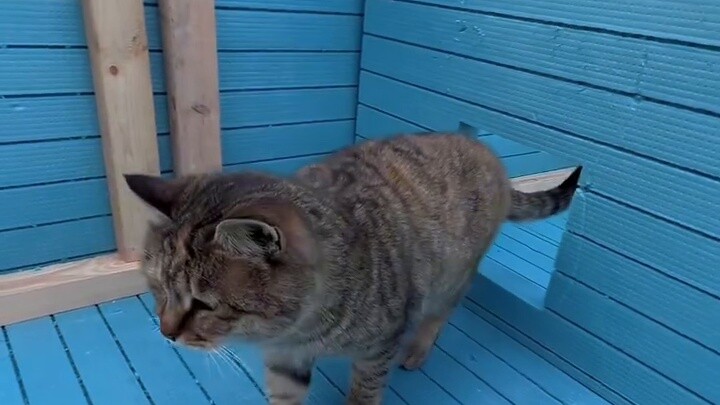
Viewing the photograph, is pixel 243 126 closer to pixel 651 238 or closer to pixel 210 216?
pixel 210 216

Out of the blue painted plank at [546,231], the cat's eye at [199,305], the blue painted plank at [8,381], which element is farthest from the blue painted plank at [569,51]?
the blue painted plank at [8,381]

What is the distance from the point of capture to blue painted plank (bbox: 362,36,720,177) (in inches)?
42.9

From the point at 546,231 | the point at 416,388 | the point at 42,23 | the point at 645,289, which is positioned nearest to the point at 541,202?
the point at 645,289

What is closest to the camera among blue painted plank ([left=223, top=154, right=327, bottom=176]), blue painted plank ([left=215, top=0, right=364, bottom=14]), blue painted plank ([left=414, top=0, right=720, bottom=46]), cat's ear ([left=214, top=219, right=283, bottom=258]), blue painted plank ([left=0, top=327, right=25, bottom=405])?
cat's ear ([left=214, top=219, right=283, bottom=258])

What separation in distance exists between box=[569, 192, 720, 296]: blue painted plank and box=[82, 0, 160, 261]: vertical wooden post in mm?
1121

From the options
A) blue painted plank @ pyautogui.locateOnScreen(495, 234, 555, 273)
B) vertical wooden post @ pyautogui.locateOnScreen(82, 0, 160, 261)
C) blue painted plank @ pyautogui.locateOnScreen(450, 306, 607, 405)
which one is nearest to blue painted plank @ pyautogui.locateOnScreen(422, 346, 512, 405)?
blue painted plank @ pyautogui.locateOnScreen(450, 306, 607, 405)

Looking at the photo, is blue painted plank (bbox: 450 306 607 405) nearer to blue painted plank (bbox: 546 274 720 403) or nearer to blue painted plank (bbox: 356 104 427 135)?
blue painted plank (bbox: 546 274 720 403)

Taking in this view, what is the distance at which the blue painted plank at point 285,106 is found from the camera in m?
1.69

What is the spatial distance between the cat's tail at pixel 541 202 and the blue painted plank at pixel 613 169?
0.07 m

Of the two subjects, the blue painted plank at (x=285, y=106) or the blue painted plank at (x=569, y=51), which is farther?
the blue painted plank at (x=285, y=106)

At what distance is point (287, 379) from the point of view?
1145 millimetres

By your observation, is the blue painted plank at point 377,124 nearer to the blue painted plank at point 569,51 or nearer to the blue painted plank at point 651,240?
the blue painted plank at point 569,51

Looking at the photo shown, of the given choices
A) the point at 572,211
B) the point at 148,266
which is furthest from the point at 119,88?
the point at 572,211

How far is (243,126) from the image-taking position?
1726 mm
